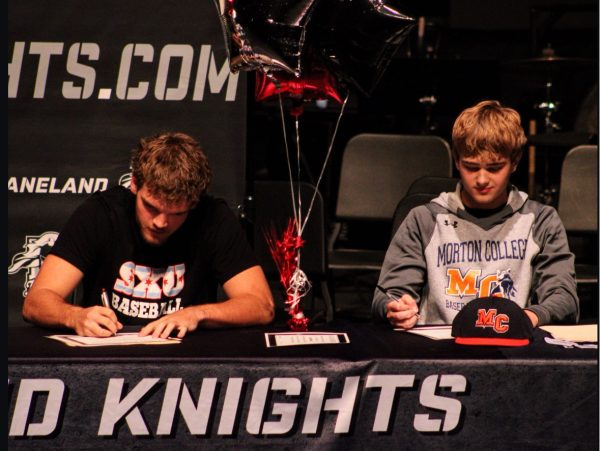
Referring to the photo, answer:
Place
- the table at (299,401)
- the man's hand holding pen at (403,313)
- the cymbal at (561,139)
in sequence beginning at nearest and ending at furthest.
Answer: the table at (299,401)
the man's hand holding pen at (403,313)
the cymbal at (561,139)

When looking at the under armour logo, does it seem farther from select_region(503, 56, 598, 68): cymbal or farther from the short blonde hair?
select_region(503, 56, 598, 68): cymbal

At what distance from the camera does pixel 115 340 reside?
6.95 ft

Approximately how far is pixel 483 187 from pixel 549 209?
263 mm

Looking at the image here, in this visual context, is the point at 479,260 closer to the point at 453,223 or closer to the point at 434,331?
the point at 453,223

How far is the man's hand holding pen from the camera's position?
2.33m

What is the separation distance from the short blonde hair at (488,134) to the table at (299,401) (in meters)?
0.70

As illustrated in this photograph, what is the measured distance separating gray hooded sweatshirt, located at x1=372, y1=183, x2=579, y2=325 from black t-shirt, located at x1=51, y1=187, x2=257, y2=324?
1.57ft

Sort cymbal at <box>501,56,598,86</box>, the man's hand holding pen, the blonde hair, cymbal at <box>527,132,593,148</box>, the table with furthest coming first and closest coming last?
cymbal at <box>501,56,598,86</box> → cymbal at <box>527,132,593,148</box> → the blonde hair → the man's hand holding pen → the table

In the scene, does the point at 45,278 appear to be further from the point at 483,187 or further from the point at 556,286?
the point at 556,286

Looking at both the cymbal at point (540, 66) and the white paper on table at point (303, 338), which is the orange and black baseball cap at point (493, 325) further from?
the cymbal at point (540, 66)

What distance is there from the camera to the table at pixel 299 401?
6.20 ft

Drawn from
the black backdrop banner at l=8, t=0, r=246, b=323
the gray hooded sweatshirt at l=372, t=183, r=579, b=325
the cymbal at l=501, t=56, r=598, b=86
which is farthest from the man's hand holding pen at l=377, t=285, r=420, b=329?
the cymbal at l=501, t=56, r=598, b=86

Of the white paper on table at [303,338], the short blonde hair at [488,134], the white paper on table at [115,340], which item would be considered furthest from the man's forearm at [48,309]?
the short blonde hair at [488,134]

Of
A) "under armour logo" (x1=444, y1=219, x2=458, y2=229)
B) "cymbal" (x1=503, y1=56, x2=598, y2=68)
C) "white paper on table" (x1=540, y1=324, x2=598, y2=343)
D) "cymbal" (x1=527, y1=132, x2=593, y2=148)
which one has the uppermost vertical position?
"cymbal" (x1=503, y1=56, x2=598, y2=68)
